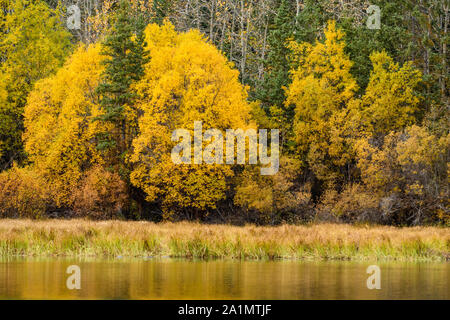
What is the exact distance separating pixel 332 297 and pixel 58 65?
139 ft

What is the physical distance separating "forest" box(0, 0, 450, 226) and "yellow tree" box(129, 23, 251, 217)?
0.09 meters

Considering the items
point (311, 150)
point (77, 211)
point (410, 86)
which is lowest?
point (77, 211)

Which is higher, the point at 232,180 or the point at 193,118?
the point at 193,118

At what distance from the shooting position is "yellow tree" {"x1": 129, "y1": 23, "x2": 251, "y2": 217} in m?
45.0

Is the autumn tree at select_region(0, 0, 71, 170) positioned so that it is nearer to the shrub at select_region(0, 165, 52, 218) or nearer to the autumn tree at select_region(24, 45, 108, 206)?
the autumn tree at select_region(24, 45, 108, 206)

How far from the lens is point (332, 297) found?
16.4m

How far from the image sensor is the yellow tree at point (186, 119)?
45000 mm
